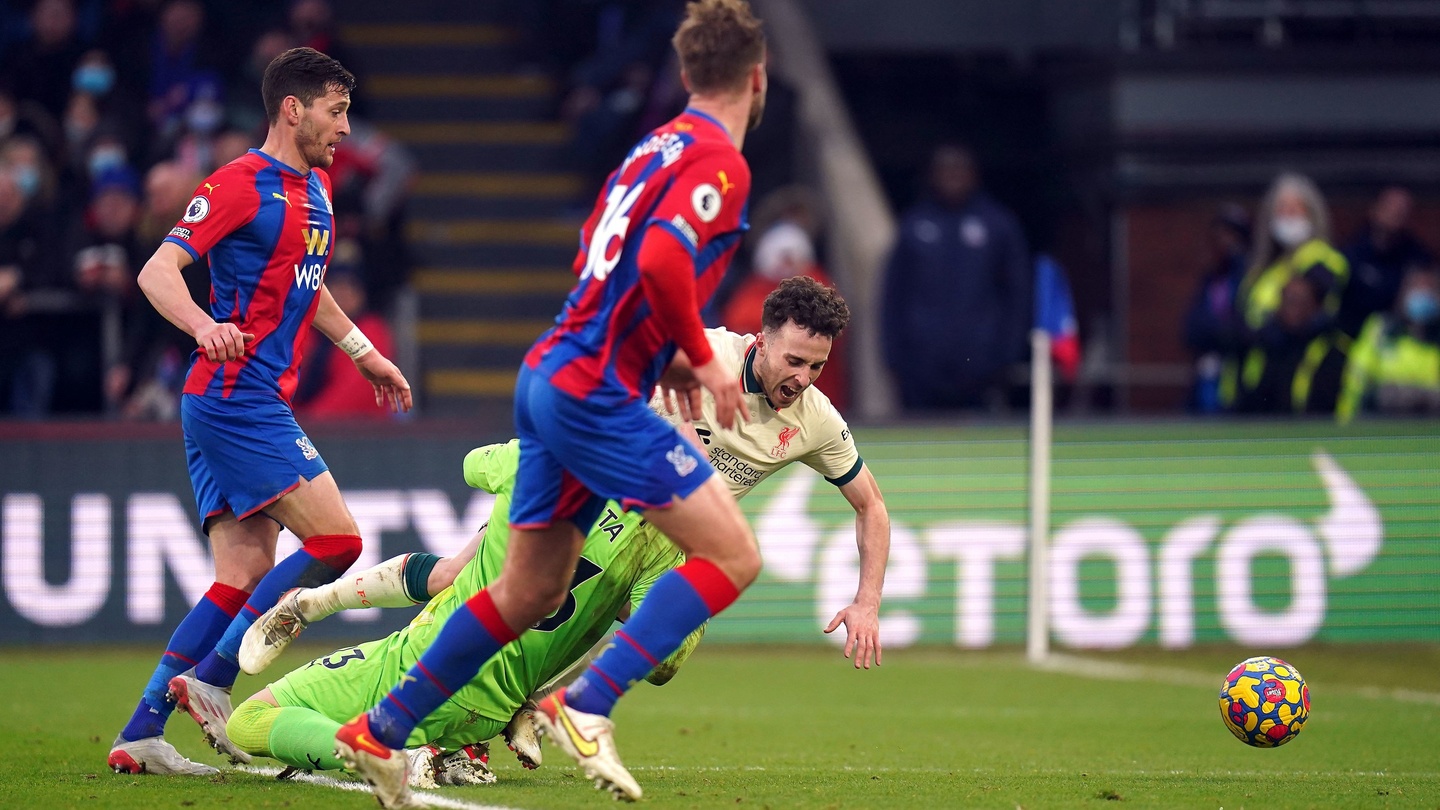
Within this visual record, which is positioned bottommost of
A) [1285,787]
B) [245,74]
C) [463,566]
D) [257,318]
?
[1285,787]

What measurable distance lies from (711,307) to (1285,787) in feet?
26.6

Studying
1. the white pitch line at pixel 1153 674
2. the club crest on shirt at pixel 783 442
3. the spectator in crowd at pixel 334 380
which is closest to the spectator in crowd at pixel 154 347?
the spectator in crowd at pixel 334 380

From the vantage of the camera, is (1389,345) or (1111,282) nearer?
(1389,345)

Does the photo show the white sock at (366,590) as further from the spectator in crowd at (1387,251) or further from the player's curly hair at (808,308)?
the spectator in crowd at (1387,251)

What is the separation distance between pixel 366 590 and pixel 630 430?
5.37 feet

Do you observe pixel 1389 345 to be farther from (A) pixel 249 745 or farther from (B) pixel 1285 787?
(A) pixel 249 745

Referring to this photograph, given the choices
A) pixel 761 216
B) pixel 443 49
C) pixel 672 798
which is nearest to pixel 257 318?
pixel 672 798

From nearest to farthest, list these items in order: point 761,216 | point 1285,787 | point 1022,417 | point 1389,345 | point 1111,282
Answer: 1. point 1285,787
2. point 1022,417
3. point 1389,345
4. point 761,216
5. point 1111,282

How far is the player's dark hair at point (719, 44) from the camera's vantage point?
5219 millimetres

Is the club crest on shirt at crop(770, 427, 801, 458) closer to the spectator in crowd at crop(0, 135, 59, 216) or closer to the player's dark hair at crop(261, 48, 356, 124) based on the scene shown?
the player's dark hair at crop(261, 48, 356, 124)

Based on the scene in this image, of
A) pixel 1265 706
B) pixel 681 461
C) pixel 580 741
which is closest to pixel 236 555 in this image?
pixel 580 741

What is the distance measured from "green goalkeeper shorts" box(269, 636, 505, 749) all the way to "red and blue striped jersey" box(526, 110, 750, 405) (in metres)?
1.38

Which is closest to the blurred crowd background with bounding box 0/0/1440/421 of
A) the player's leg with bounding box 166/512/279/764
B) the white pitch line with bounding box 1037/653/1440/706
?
the white pitch line with bounding box 1037/653/1440/706

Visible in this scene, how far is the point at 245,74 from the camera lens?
1538cm
